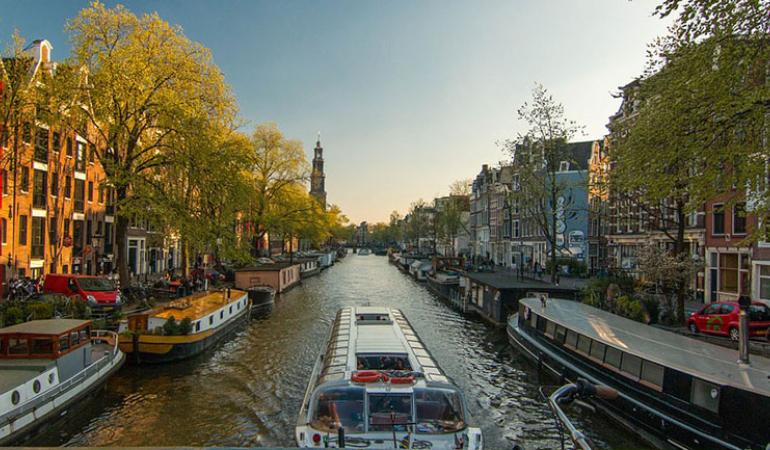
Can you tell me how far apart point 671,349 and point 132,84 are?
91.9ft

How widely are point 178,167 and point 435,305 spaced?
76.8 feet

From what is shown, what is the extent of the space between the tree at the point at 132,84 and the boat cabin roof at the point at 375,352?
17.7m

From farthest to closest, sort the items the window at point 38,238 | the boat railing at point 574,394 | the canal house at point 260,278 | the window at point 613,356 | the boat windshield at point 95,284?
the canal house at point 260,278 < the window at point 38,238 < the boat windshield at point 95,284 < the window at point 613,356 < the boat railing at point 574,394

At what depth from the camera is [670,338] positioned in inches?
627

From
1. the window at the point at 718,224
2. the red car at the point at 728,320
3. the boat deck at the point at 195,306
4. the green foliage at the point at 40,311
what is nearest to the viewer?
the red car at the point at 728,320

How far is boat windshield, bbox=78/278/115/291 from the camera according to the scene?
29016mm

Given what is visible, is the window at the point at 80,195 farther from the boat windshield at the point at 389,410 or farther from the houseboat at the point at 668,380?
the boat windshield at the point at 389,410

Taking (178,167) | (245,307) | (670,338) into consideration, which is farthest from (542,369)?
(178,167)

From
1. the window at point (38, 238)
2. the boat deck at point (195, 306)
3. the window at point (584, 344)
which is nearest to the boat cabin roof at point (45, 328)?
the boat deck at point (195, 306)

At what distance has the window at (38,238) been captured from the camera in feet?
115

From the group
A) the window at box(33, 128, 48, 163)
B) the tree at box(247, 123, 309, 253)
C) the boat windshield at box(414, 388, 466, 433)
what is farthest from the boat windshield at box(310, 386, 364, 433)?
the tree at box(247, 123, 309, 253)

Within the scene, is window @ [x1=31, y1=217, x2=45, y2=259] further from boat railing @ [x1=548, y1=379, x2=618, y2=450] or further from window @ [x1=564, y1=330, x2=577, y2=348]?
boat railing @ [x1=548, y1=379, x2=618, y2=450]

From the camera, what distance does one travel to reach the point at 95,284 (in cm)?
2952

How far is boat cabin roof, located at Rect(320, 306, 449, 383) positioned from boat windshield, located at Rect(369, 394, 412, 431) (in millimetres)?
682
